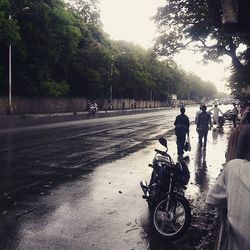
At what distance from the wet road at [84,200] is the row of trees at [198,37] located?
7606 mm

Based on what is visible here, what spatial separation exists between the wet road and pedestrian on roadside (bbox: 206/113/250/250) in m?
1.70

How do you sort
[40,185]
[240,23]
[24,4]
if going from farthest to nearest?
[24,4]
[40,185]
[240,23]

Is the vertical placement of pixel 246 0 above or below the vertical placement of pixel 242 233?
above

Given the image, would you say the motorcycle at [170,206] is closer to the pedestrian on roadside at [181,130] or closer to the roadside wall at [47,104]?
the pedestrian on roadside at [181,130]

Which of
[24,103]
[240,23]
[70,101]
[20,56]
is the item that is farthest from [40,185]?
[70,101]

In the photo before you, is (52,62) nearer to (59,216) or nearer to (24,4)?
(24,4)

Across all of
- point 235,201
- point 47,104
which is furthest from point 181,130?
point 47,104

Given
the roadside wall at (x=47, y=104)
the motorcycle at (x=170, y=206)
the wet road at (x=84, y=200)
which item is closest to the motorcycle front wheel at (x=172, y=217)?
the motorcycle at (x=170, y=206)

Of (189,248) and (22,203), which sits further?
(22,203)

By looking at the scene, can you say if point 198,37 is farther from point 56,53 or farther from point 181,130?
point 56,53

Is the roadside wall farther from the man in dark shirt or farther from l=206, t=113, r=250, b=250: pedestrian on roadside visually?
l=206, t=113, r=250, b=250: pedestrian on roadside

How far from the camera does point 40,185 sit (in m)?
8.78

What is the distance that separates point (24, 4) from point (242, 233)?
132 feet

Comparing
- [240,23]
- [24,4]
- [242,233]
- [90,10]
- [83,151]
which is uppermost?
[90,10]
